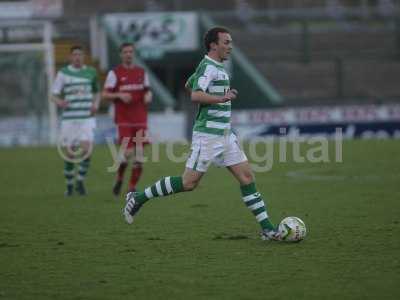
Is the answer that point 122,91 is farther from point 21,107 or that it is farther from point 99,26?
point 99,26

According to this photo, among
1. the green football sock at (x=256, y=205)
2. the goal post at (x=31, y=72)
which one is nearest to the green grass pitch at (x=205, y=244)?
the green football sock at (x=256, y=205)

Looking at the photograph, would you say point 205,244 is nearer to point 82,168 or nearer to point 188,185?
point 188,185

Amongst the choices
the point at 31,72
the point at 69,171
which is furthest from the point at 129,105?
the point at 31,72

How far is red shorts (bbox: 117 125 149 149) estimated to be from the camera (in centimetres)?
1440

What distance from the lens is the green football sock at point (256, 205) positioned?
9.62 m

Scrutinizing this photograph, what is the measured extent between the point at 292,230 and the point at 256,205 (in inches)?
18.9

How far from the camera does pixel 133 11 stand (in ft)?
110

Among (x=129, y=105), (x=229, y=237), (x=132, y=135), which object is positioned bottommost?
(x=229, y=237)

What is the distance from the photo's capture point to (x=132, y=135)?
14.5m

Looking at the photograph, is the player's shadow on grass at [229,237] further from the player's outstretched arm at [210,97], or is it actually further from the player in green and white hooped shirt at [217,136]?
the player's outstretched arm at [210,97]

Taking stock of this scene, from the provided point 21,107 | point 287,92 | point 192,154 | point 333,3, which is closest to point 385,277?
point 192,154

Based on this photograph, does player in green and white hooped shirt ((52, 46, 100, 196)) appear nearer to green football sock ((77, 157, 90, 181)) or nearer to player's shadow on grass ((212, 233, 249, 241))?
green football sock ((77, 157, 90, 181))

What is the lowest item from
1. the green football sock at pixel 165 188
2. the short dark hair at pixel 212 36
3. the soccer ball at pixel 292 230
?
the soccer ball at pixel 292 230

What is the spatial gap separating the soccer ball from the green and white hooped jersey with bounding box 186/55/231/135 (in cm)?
112
